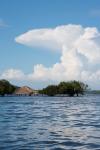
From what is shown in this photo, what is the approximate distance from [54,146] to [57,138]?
11.2 ft

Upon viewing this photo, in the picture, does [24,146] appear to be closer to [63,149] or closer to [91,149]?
[63,149]

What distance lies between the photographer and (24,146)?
26.7 metres

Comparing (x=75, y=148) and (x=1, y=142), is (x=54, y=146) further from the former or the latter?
(x=1, y=142)

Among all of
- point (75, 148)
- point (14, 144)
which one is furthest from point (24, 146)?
point (75, 148)

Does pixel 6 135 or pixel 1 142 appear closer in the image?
pixel 1 142

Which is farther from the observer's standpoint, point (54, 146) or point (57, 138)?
point (57, 138)

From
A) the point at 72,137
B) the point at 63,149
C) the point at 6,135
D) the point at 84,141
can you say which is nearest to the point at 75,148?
the point at 63,149

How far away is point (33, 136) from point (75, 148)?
6.30 m

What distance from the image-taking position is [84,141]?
28.8m

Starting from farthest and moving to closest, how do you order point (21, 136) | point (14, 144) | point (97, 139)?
point (21, 136)
point (97, 139)
point (14, 144)

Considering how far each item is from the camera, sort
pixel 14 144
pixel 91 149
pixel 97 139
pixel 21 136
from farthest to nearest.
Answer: pixel 21 136
pixel 97 139
pixel 14 144
pixel 91 149

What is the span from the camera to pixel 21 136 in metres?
31.6

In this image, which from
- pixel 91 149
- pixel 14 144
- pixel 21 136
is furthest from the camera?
pixel 21 136

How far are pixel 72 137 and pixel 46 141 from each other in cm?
263
